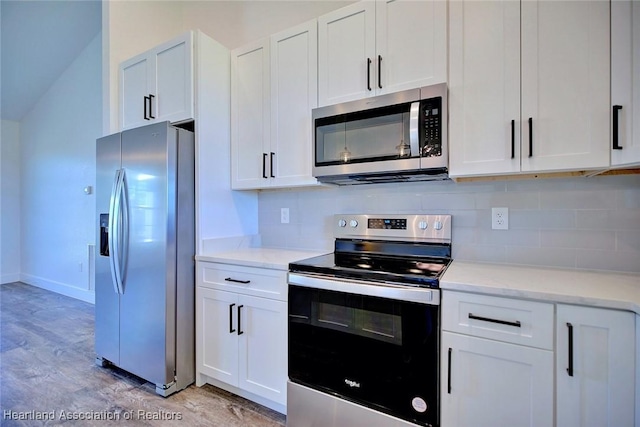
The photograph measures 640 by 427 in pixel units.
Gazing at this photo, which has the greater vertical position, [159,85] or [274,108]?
[159,85]

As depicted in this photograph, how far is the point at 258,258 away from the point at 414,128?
116cm

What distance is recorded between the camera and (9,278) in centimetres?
495

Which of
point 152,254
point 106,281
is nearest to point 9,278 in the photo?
point 106,281

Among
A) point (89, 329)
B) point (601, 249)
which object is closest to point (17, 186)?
point (89, 329)

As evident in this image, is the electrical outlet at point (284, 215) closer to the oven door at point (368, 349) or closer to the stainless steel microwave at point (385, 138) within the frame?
the stainless steel microwave at point (385, 138)

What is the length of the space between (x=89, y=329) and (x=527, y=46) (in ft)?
13.6

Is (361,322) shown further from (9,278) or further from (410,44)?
(9,278)

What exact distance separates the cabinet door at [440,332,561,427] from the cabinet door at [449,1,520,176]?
79 centimetres

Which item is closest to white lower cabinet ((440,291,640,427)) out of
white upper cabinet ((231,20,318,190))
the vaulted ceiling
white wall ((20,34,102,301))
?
white upper cabinet ((231,20,318,190))

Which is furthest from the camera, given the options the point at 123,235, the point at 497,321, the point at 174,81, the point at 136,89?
the point at 136,89

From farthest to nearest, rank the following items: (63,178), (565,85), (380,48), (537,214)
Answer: (63,178), (380,48), (537,214), (565,85)

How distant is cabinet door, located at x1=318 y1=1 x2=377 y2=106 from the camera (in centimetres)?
173

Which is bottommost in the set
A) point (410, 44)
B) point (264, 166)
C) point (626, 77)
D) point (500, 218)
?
point (500, 218)

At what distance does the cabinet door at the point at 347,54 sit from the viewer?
5.68 ft
